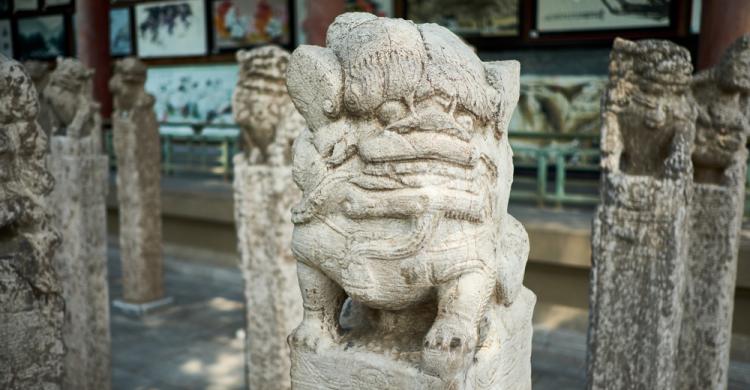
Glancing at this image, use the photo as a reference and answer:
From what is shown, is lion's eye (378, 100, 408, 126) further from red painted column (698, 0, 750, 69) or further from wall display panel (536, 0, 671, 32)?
wall display panel (536, 0, 671, 32)

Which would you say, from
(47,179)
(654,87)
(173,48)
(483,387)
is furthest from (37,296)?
(173,48)

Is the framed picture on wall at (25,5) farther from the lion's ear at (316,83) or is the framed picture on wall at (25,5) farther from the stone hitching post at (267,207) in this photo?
the lion's ear at (316,83)

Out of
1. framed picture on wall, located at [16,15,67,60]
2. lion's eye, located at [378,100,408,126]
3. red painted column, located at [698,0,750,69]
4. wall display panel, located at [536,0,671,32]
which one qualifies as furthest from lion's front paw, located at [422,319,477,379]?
framed picture on wall, located at [16,15,67,60]

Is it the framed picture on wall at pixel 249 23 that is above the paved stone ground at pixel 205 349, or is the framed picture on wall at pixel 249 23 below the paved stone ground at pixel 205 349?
above

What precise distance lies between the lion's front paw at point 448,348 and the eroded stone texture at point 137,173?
15.3 feet

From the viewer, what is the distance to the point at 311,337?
74.7 inches

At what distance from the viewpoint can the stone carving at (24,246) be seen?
255 cm

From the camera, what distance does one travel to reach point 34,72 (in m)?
7.07

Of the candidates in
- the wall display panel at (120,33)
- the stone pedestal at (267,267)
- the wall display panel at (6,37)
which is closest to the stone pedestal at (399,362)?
the stone pedestal at (267,267)

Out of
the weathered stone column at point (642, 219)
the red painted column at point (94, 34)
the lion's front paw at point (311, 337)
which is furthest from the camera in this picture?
the red painted column at point (94, 34)

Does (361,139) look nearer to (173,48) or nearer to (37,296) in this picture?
(37,296)

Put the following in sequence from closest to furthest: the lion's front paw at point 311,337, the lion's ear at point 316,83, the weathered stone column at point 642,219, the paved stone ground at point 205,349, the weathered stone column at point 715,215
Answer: the lion's ear at point 316,83
the lion's front paw at point 311,337
the weathered stone column at point 642,219
the weathered stone column at point 715,215
the paved stone ground at point 205,349

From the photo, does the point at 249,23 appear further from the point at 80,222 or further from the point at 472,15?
the point at 80,222

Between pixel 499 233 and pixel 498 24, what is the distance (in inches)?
242
